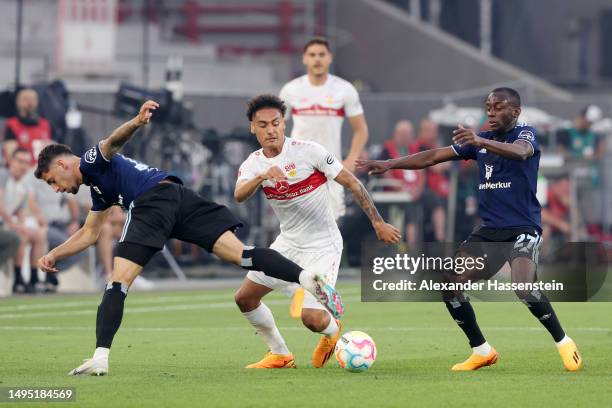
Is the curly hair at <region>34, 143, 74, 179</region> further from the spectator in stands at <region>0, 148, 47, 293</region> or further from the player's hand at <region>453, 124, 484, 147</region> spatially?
the spectator in stands at <region>0, 148, 47, 293</region>

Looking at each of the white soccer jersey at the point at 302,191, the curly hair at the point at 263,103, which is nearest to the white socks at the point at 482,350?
the white soccer jersey at the point at 302,191

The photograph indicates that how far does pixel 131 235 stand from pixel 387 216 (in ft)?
44.0

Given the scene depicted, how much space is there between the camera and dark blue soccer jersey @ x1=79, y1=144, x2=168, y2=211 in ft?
32.1

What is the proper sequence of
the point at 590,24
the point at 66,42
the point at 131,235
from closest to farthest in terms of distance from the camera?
1. the point at 131,235
2. the point at 66,42
3. the point at 590,24

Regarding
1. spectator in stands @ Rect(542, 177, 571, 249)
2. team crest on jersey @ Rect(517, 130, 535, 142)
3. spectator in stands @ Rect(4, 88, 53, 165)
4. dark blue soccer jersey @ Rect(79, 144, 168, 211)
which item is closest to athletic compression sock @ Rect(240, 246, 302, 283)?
dark blue soccer jersey @ Rect(79, 144, 168, 211)

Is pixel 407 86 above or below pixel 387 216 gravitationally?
above

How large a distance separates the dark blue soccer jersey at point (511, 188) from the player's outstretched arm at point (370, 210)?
737 mm

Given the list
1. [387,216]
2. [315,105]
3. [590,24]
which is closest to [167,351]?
[315,105]

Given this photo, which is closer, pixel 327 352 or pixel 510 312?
pixel 327 352

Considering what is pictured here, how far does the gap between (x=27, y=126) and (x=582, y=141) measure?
951 centimetres

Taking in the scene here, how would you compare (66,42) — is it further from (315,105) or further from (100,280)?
(315,105)

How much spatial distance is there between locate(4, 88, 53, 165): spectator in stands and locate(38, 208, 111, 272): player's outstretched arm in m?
8.90

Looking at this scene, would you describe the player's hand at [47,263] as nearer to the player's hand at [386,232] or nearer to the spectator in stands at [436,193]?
the player's hand at [386,232]

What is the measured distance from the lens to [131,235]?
9.64 meters
